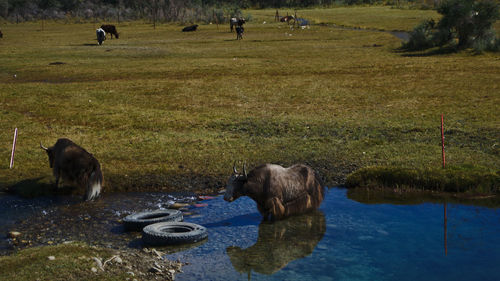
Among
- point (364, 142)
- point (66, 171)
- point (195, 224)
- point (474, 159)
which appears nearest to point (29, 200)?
point (66, 171)

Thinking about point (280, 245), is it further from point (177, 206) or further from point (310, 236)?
point (177, 206)

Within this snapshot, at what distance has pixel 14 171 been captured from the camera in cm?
1705

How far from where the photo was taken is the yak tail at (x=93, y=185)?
14422 millimetres

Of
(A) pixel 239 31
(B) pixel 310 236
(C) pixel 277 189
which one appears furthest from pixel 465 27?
(B) pixel 310 236

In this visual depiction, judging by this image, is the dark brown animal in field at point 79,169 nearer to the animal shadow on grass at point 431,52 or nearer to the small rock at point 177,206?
the small rock at point 177,206

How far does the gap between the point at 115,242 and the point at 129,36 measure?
6074 cm

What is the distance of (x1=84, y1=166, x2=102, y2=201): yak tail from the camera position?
14422 mm

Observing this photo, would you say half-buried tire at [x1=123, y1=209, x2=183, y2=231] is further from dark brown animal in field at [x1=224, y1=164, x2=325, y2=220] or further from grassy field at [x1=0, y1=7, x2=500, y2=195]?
grassy field at [x1=0, y1=7, x2=500, y2=195]

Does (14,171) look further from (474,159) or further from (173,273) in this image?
(474,159)

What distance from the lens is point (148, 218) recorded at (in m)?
13.2

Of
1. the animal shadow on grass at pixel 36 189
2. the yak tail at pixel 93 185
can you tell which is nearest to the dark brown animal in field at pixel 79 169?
the yak tail at pixel 93 185

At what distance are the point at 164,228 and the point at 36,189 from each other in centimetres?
498

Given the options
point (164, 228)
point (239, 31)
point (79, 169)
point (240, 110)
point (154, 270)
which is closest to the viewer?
point (154, 270)

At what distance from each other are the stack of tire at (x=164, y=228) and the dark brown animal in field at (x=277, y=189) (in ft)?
3.87
